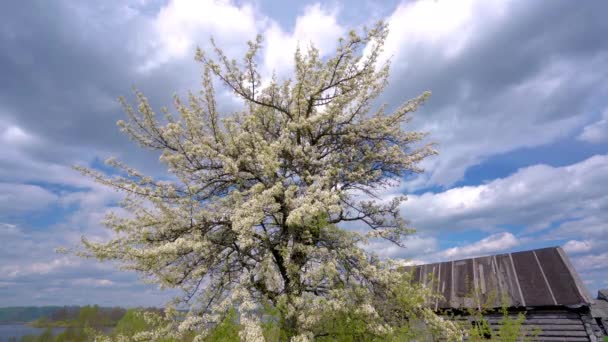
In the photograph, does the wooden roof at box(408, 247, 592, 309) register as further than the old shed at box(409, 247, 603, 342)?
Yes

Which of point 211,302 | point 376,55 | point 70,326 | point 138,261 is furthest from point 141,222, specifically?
point 70,326

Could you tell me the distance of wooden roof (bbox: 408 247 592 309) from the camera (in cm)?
1492

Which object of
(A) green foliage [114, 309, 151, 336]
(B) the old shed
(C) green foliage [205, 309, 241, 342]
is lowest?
(A) green foliage [114, 309, 151, 336]

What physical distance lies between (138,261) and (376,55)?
10.3 metres

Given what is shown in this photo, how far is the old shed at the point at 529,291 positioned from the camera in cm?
1431

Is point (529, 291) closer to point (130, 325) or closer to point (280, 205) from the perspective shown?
point (280, 205)

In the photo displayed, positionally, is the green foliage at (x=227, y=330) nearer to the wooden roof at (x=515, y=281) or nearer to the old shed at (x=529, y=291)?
the old shed at (x=529, y=291)

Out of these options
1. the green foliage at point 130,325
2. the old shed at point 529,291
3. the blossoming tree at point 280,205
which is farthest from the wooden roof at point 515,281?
the green foliage at point 130,325

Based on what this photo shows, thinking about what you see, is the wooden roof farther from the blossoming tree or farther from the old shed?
the blossoming tree

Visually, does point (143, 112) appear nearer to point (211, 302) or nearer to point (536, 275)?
point (211, 302)

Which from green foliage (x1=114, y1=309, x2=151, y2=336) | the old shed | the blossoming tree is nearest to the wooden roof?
the old shed

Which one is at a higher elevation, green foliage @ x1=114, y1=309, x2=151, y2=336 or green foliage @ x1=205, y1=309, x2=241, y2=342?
green foliage @ x1=205, y1=309, x2=241, y2=342

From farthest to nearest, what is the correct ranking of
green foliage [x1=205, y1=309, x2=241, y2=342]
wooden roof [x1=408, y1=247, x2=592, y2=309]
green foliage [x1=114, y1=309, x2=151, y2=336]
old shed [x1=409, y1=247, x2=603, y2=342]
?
1. wooden roof [x1=408, y1=247, x2=592, y2=309]
2. old shed [x1=409, y1=247, x2=603, y2=342]
3. green foliage [x1=114, y1=309, x2=151, y2=336]
4. green foliage [x1=205, y1=309, x2=241, y2=342]

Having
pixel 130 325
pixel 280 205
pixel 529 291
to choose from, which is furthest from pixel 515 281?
pixel 130 325
